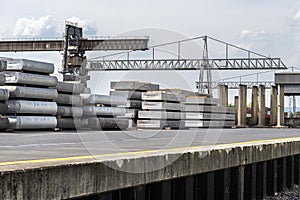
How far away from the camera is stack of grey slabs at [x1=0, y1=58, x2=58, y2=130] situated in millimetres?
18859

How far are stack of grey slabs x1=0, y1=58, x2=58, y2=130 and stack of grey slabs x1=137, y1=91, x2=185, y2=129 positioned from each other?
10.1 metres

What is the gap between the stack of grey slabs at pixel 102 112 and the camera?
24125 mm

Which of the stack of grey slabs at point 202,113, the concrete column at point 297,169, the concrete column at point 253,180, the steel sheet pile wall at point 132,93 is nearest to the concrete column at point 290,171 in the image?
the concrete column at point 297,169

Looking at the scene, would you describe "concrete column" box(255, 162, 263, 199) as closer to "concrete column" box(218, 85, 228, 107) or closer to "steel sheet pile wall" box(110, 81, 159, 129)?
"steel sheet pile wall" box(110, 81, 159, 129)

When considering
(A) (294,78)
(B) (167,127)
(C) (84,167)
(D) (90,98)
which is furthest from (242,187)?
(A) (294,78)

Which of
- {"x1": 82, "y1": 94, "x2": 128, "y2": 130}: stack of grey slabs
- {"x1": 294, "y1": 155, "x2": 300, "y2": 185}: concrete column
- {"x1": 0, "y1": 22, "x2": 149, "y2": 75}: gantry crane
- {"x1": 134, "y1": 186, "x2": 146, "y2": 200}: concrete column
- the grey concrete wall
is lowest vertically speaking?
{"x1": 294, "y1": 155, "x2": 300, "y2": 185}: concrete column

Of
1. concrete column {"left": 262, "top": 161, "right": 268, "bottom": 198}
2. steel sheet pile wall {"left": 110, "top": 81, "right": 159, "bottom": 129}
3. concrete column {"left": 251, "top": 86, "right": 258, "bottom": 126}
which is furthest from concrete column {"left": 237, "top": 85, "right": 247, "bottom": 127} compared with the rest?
concrete column {"left": 262, "top": 161, "right": 268, "bottom": 198}

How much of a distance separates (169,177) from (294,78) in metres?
58.2

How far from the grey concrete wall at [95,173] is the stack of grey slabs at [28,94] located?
11.4 metres

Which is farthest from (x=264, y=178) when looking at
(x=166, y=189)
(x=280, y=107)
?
(x=280, y=107)

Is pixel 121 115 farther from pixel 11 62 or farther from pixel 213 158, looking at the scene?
pixel 213 158

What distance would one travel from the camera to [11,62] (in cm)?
2031

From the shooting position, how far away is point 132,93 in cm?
3134

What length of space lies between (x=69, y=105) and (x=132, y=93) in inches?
336
